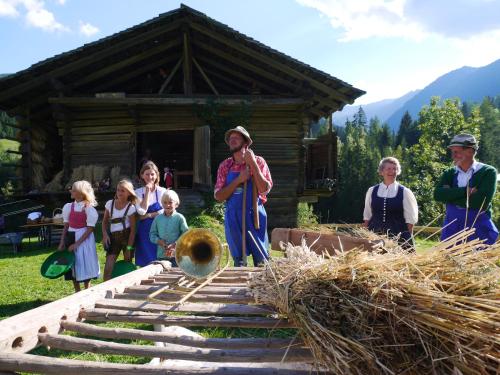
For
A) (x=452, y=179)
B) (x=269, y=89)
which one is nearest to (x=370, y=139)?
(x=269, y=89)

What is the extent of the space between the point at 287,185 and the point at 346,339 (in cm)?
1062

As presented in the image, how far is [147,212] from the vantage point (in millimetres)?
4848

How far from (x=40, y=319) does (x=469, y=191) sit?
11.8ft

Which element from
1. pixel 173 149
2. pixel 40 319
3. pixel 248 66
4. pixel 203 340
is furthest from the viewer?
pixel 173 149

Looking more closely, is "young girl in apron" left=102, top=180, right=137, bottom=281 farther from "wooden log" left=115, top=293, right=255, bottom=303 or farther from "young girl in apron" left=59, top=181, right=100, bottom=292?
"wooden log" left=115, top=293, right=255, bottom=303

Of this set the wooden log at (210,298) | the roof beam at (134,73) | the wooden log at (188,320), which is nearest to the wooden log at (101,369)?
the wooden log at (188,320)

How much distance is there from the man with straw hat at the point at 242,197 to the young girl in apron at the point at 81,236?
6.33 feet

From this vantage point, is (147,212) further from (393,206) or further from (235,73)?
(235,73)

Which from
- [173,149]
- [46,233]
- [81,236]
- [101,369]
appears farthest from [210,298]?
[173,149]

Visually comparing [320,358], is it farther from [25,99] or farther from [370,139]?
[370,139]

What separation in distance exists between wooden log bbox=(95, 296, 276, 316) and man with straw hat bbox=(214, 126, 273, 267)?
1484 millimetres

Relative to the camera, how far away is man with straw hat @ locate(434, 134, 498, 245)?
3.76 meters

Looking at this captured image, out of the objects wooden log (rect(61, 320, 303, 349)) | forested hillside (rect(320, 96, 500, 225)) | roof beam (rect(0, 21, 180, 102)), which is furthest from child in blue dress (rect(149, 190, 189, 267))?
forested hillside (rect(320, 96, 500, 225))

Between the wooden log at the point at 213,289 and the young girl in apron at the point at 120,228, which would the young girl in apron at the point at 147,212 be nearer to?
the young girl in apron at the point at 120,228
